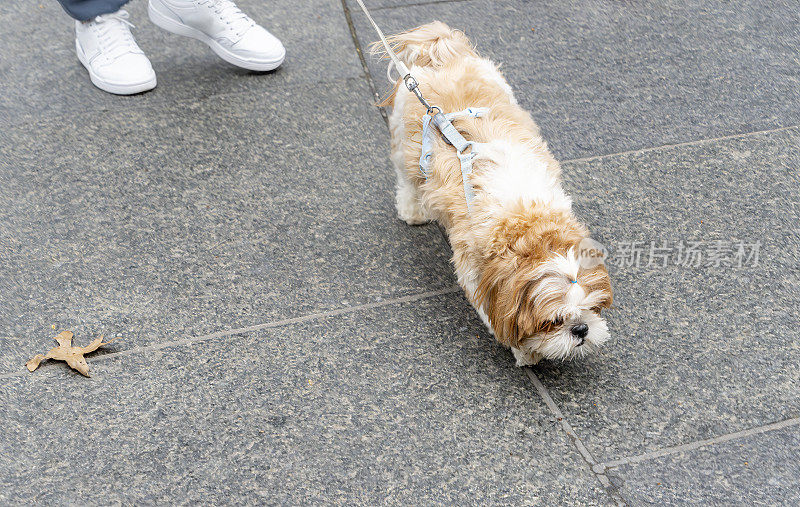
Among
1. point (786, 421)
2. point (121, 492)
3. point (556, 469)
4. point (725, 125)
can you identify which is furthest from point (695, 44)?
point (121, 492)

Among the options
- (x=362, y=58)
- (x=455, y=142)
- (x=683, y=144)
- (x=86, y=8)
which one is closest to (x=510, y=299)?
(x=455, y=142)

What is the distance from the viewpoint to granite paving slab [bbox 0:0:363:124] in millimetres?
4680

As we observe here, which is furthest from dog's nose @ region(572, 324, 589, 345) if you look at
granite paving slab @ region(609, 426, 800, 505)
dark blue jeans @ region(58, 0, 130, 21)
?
dark blue jeans @ region(58, 0, 130, 21)

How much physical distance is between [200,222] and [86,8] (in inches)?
75.4

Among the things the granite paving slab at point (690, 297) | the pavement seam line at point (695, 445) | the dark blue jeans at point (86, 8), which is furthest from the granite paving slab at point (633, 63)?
the pavement seam line at point (695, 445)

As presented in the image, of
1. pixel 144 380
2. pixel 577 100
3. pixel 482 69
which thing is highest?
pixel 482 69

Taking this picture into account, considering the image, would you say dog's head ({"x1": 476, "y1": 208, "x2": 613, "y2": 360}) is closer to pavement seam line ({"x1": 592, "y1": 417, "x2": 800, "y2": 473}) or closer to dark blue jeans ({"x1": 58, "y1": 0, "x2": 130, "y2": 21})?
pavement seam line ({"x1": 592, "y1": 417, "x2": 800, "y2": 473})

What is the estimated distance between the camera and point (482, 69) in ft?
11.7

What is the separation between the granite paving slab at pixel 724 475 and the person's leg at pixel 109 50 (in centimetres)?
379

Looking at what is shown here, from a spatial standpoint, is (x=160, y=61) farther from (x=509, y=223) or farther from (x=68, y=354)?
(x=509, y=223)

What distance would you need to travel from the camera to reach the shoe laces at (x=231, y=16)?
4.82m

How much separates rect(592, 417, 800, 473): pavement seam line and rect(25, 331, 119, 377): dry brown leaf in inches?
86.3

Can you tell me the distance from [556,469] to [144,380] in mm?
1771

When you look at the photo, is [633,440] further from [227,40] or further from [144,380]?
[227,40]
